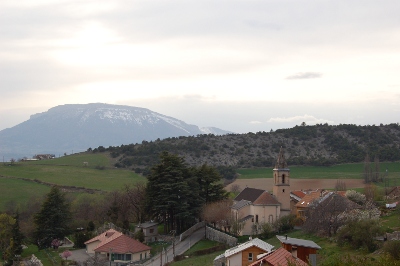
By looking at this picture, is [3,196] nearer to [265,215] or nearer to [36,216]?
[36,216]

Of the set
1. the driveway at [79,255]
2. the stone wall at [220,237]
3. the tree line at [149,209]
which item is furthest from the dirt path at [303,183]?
the driveway at [79,255]

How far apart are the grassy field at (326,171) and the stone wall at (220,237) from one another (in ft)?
136

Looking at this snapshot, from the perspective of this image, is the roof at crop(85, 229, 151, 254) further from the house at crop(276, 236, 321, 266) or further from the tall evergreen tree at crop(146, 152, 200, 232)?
the house at crop(276, 236, 321, 266)

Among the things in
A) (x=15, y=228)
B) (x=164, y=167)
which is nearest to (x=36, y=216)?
(x=15, y=228)

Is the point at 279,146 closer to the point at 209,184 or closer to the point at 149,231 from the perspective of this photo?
the point at 209,184

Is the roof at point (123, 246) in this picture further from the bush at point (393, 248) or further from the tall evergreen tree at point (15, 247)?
the bush at point (393, 248)

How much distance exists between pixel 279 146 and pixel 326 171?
71.0 feet

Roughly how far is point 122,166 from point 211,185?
162 feet

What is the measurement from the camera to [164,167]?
212 feet

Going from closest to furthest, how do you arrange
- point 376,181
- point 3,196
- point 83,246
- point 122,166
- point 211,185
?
point 83,246 → point 211,185 → point 3,196 → point 376,181 → point 122,166

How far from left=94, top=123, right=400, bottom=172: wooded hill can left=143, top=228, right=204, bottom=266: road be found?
49.5 meters

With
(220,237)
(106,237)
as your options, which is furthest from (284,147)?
(106,237)

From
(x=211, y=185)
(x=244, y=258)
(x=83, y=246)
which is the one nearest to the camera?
(x=244, y=258)

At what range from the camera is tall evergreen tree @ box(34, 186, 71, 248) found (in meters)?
63.8
